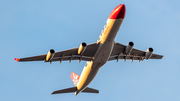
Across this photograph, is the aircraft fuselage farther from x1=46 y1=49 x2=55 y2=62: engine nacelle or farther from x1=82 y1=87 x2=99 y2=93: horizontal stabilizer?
x1=46 y1=49 x2=55 y2=62: engine nacelle

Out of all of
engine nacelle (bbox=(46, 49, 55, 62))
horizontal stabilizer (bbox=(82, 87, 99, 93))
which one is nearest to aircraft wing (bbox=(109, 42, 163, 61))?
horizontal stabilizer (bbox=(82, 87, 99, 93))

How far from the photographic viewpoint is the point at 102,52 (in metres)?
34.0

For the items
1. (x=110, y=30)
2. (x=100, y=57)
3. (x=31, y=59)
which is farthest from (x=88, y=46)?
(x=31, y=59)

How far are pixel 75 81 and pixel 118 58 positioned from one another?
31.7ft

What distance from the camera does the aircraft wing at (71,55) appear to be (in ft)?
114

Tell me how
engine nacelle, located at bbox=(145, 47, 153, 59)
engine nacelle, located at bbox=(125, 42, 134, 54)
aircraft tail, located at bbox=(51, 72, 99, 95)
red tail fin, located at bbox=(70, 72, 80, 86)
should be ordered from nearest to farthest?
engine nacelle, located at bbox=(125, 42, 134, 54)
engine nacelle, located at bbox=(145, 47, 153, 59)
aircraft tail, located at bbox=(51, 72, 99, 95)
red tail fin, located at bbox=(70, 72, 80, 86)

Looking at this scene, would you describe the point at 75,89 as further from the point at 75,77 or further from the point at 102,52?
the point at 102,52

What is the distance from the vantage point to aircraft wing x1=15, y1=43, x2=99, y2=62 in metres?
34.7

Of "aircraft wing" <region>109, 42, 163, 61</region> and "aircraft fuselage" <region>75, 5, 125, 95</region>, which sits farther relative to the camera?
"aircraft wing" <region>109, 42, 163, 61</region>

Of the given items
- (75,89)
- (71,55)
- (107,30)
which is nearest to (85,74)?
(71,55)

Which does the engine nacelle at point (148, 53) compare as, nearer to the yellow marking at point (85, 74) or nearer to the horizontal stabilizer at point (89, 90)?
the yellow marking at point (85, 74)

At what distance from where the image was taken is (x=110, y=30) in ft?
104

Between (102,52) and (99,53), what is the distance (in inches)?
22.9

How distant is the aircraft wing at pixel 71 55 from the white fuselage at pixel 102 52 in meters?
0.93
